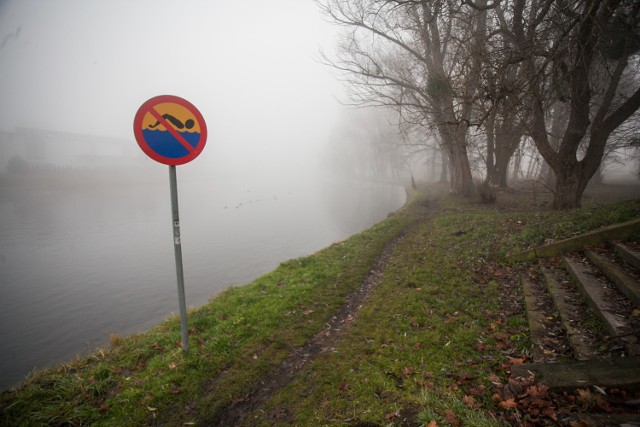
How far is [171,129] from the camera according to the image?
412 cm

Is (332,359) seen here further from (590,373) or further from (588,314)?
(588,314)

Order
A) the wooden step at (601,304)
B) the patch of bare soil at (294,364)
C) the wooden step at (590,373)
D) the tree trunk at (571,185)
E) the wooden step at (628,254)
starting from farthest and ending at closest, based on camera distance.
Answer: the tree trunk at (571,185), the wooden step at (628,254), the patch of bare soil at (294,364), the wooden step at (601,304), the wooden step at (590,373)

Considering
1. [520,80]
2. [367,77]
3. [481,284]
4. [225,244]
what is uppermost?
[367,77]

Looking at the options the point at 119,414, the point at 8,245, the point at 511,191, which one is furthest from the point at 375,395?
the point at 8,245

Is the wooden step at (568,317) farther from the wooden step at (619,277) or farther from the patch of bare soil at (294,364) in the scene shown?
the patch of bare soil at (294,364)

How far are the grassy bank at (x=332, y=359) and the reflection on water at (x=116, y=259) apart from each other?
13.9 ft

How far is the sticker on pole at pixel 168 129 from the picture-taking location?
3957 millimetres

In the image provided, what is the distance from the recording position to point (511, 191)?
1839 cm

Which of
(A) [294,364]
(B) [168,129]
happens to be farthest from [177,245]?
(A) [294,364]

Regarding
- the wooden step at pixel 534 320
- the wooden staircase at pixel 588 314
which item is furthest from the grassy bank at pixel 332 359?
the wooden staircase at pixel 588 314

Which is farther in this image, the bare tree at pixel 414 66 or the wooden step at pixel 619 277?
the bare tree at pixel 414 66

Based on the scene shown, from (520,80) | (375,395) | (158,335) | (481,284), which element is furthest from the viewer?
(520,80)

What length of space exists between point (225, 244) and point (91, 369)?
13391 mm

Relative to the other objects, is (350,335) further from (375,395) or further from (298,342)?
(375,395)
